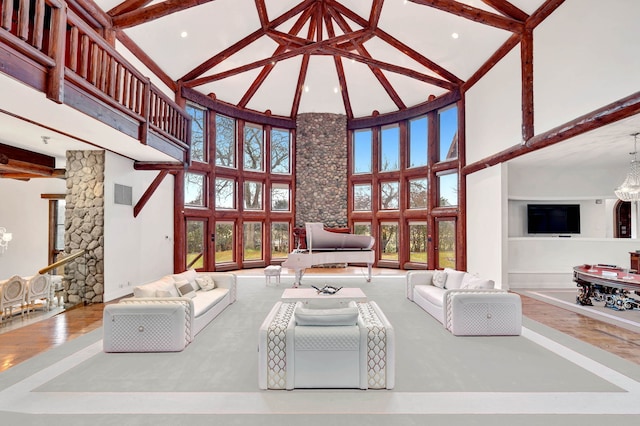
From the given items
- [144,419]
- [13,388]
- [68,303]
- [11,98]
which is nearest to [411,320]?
[144,419]

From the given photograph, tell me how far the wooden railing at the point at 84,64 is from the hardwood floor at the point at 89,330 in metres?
3.03

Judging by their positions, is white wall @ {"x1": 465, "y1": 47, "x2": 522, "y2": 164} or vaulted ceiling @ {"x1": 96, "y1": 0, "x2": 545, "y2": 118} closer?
vaulted ceiling @ {"x1": 96, "y1": 0, "x2": 545, "y2": 118}

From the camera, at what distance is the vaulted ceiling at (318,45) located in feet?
22.0

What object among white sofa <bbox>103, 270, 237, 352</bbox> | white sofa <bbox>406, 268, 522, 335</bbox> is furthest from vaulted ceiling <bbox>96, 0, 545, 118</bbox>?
white sofa <bbox>103, 270, 237, 352</bbox>

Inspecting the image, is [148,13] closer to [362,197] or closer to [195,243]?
[195,243]

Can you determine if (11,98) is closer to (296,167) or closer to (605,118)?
(605,118)

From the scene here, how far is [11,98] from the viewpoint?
3.62m

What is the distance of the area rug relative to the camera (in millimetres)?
2609

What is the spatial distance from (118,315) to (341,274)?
6783 mm

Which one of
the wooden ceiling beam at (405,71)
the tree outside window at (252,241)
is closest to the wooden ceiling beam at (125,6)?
the wooden ceiling beam at (405,71)

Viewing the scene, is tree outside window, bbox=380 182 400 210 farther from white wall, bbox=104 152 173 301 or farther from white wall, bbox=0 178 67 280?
white wall, bbox=0 178 67 280

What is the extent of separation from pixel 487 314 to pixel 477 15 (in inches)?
230

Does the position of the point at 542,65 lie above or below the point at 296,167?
above

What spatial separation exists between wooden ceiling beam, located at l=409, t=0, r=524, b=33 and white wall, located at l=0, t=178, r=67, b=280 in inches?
406
